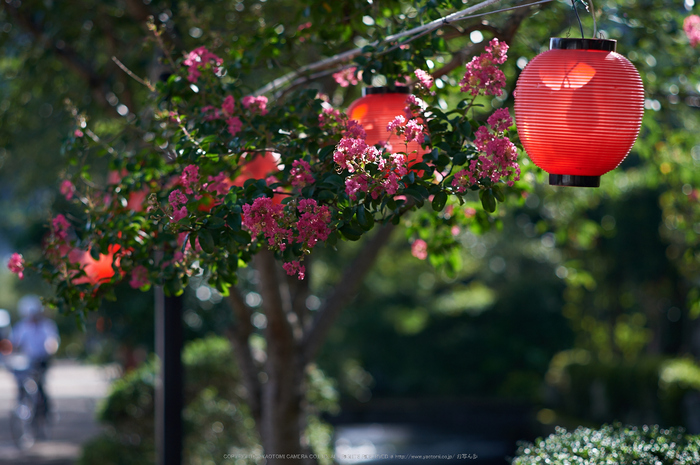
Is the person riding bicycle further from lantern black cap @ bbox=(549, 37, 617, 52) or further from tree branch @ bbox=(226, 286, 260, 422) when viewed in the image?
lantern black cap @ bbox=(549, 37, 617, 52)

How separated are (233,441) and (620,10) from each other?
5.83 metres

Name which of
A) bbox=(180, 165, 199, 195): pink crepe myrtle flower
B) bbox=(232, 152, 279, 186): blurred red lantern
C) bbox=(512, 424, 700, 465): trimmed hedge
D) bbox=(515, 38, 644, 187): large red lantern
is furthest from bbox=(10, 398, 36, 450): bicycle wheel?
bbox=(515, 38, 644, 187): large red lantern

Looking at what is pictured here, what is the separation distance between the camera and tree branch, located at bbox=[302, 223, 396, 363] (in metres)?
5.94

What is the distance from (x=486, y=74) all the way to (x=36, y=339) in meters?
9.75

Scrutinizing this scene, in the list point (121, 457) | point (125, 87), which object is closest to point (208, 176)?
point (125, 87)

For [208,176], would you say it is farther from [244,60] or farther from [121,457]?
[121,457]

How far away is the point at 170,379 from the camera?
521cm

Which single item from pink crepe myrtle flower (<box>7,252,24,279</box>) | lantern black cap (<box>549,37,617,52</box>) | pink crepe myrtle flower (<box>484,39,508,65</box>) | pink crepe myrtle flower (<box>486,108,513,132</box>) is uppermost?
lantern black cap (<box>549,37,617,52</box>)

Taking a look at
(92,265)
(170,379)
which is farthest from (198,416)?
(92,265)

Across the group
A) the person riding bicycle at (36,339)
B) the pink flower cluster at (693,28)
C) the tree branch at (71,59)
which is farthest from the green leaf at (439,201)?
the person riding bicycle at (36,339)

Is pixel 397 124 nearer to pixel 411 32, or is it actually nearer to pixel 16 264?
pixel 411 32

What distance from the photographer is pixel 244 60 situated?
156 inches

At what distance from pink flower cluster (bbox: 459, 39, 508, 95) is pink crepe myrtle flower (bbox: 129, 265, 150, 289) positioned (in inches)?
66.6

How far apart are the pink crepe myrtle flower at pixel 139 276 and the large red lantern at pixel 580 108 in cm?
185
